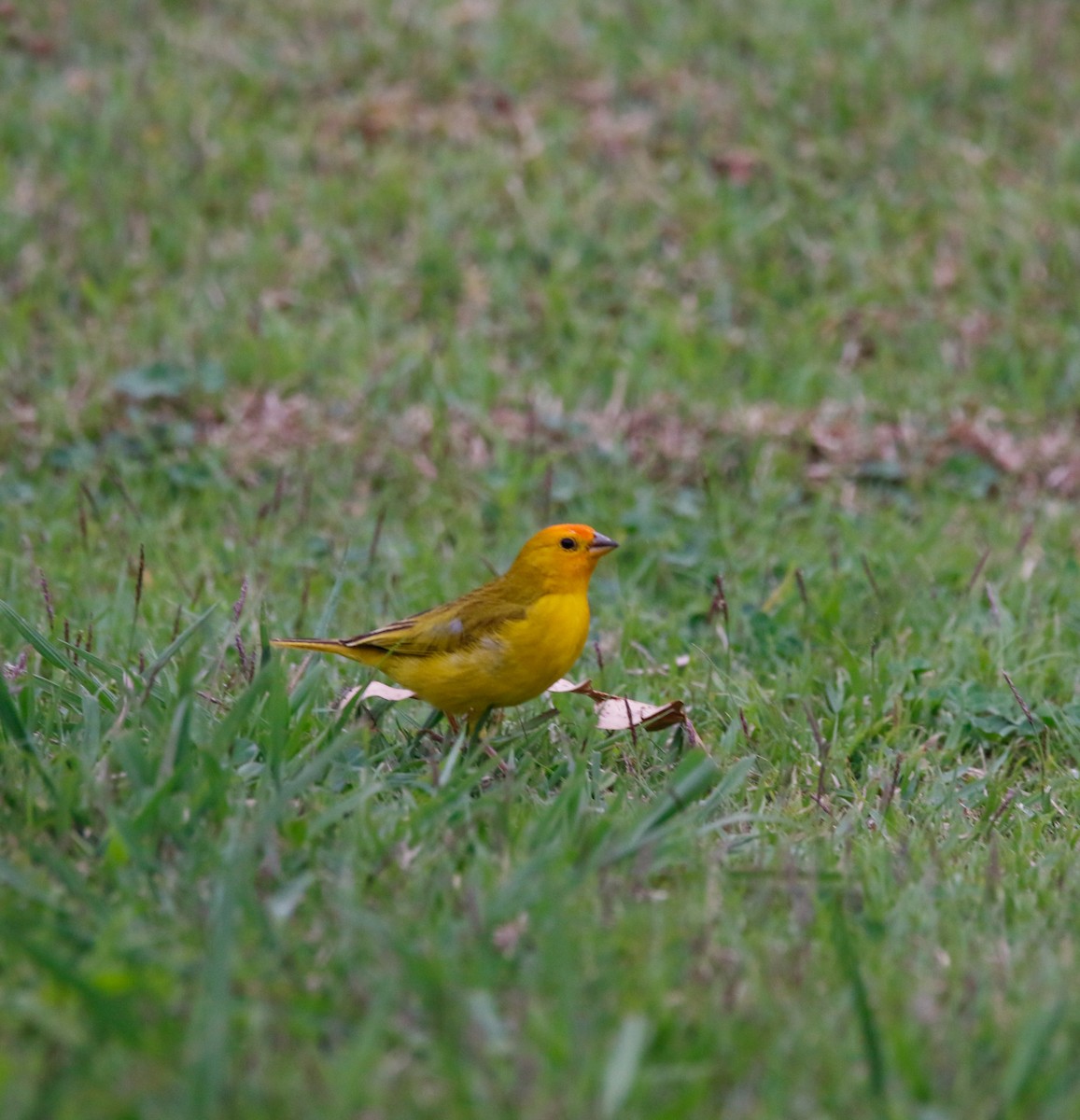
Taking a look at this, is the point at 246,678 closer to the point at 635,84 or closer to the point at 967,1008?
the point at 967,1008

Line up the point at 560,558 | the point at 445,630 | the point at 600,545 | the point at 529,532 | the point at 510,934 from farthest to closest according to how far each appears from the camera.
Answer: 1. the point at 529,532
2. the point at 600,545
3. the point at 560,558
4. the point at 445,630
5. the point at 510,934

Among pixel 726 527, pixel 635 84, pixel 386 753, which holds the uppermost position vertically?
pixel 635 84

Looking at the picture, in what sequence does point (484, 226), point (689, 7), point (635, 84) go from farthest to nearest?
point (689, 7) → point (635, 84) → point (484, 226)

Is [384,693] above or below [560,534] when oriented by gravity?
below

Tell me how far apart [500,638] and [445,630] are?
187mm

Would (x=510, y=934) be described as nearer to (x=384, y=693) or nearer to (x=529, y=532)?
(x=384, y=693)

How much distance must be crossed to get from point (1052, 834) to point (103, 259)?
17.6 feet

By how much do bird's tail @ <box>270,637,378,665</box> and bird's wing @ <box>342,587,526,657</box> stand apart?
12mm

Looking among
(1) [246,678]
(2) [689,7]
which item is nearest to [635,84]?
(2) [689,7]

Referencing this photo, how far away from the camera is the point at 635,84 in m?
8.87

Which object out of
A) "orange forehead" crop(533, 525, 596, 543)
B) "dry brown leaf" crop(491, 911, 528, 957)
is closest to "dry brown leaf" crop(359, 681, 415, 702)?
"orange forehead" crop(533, 525, 596, 543)

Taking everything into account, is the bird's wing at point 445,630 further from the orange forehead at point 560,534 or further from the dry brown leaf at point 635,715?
the dry brown leaf at point 635,715

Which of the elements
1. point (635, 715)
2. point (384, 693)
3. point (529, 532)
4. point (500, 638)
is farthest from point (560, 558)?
point (529, 532)

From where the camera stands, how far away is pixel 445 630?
3893 millimetres
